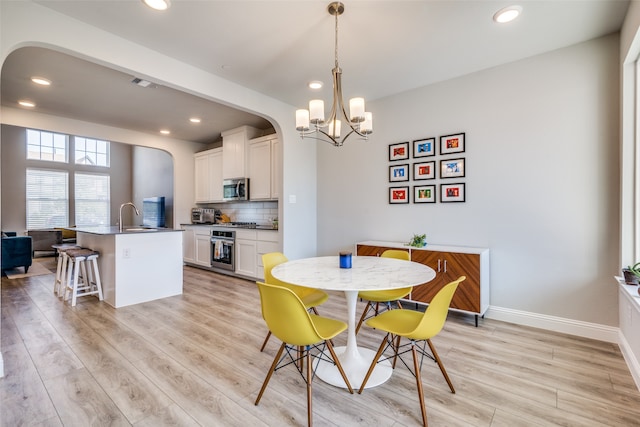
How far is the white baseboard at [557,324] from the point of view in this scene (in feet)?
8.49

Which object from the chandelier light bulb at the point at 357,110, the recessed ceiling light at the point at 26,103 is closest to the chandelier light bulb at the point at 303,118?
the chandelier light bulb at the point at 357,110

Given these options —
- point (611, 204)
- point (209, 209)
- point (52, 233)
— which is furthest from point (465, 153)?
point (52, 233)

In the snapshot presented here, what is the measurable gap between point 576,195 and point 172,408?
3609mm

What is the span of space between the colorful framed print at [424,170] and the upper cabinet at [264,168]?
216 cm

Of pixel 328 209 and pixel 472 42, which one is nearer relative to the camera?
pixel 472 42

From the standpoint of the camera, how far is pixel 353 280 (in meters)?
1.76

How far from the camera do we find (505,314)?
3082 millimetres

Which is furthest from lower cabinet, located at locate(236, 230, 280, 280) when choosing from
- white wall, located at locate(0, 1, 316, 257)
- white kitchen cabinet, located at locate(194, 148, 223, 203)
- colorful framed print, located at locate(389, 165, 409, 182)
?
colorful framed print, located at locate(389, 165, 409, 182)

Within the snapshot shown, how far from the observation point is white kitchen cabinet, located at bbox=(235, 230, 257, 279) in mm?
4727

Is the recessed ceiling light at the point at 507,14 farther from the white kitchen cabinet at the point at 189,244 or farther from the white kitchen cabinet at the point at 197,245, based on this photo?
the white kitchen cabinet at the point at 189,244

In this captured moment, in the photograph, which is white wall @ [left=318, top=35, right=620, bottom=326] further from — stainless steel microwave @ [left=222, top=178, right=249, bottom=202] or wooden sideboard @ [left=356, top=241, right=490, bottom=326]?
stainless steel microwave @ [left=222, top=178, right=249, bottom=202]

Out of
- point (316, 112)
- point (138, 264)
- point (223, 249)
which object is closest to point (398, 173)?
point (316, 112)

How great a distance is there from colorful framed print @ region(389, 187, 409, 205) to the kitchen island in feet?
9.69

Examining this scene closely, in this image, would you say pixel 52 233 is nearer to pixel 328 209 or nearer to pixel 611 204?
pixel 328 209
